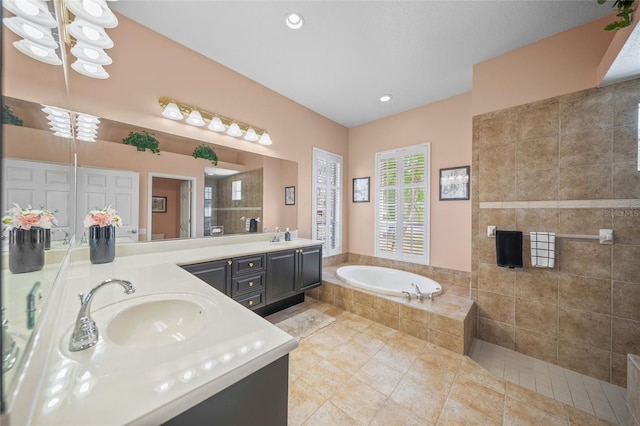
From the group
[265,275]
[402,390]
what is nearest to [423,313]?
[402,390]

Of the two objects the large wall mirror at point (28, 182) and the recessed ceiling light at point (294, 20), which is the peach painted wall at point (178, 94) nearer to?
the large wall mirror at point (28, 182)

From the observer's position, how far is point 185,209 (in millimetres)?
2359

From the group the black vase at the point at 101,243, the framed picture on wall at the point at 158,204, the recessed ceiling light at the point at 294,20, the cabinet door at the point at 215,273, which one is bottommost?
the cabinet door at the point at 215,273

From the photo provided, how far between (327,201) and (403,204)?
1239 millimetres

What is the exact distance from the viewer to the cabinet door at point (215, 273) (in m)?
1.92

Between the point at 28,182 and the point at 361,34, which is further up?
the point at 361,34

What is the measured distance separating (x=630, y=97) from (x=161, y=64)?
3.93 m

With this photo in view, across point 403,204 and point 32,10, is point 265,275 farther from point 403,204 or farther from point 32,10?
point 403,204

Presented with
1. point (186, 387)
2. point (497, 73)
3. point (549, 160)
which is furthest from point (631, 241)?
point (186, 387)

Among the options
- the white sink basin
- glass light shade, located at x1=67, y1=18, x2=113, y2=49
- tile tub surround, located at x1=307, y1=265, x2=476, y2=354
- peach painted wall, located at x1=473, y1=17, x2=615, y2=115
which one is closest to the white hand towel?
tile tub surround, located at x1=307, y1=265, x2=476, y2=354

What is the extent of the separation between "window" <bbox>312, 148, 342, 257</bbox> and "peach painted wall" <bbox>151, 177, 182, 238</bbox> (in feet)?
6.42

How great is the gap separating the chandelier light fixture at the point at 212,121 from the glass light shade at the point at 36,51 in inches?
38.4

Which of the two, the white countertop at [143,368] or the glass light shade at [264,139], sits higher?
the glass light shade at [264,139]

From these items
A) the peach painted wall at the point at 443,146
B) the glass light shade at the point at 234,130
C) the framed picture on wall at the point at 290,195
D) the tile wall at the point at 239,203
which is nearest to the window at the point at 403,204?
the peach painted wall at the point at 443,146
